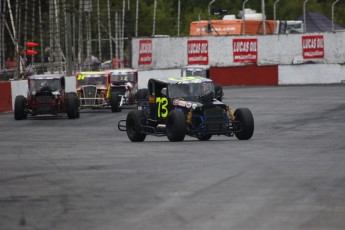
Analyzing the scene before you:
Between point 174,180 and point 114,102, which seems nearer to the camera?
point 174,180

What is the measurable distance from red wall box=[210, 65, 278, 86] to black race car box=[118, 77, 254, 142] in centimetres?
3242

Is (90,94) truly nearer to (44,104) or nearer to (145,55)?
(44,104)

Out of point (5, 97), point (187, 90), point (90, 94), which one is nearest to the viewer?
point (187, 90)

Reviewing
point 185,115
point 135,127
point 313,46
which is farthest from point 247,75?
point 185,115

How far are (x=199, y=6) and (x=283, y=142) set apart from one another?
77.7 meters

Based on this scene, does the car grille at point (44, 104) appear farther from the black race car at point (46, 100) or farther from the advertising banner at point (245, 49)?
the advertising banner at point (245, 49)

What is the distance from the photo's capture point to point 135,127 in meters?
26.6

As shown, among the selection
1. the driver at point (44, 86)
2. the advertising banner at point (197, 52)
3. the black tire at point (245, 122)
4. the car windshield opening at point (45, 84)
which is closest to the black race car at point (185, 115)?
the black tire at point (245, 122)

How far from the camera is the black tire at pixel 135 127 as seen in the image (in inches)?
1045

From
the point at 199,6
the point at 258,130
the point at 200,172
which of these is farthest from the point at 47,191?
the point at 199,6

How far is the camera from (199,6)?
10225 cm

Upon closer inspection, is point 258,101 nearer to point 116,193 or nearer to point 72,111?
point 72,111

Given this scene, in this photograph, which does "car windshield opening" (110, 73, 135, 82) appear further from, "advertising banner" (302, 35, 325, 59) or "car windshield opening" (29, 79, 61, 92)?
"advertising banner" (302, 35, 325, 59)

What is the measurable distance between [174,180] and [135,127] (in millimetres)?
9732
